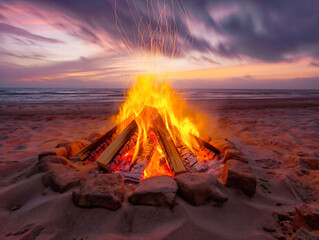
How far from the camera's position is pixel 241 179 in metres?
2.23

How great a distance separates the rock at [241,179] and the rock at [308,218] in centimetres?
52

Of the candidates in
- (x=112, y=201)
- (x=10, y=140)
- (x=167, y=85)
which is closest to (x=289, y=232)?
(x=112, y=201)

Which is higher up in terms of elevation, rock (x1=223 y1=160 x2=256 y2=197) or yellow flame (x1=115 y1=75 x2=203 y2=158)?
yellow flame (x1=115 y1=75 x2=203 y2=158)

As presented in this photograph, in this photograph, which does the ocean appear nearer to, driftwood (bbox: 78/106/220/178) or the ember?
the ember

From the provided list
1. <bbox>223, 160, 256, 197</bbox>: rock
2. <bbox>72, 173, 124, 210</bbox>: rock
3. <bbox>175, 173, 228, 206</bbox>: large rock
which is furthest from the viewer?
<bbox>223, 160, 256, 197</bbox>: rock

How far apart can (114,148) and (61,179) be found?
0.86 meters

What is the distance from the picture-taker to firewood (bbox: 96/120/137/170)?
2.63 m

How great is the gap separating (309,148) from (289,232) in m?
3.08

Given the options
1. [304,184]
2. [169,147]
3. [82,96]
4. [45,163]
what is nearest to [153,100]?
[169,147]

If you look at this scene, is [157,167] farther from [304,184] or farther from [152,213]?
[304,184]

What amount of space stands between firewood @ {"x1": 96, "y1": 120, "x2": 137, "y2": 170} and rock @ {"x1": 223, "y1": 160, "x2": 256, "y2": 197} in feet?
5.48

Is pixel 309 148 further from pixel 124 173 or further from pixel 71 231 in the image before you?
pixel 71 231

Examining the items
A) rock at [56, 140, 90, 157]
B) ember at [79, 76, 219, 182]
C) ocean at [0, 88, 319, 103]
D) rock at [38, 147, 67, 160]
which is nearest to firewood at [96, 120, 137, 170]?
ember at [79, 76, 219, 182]

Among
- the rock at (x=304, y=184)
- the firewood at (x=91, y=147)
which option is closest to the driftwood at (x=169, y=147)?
the firewood at (x=91, y=147)
